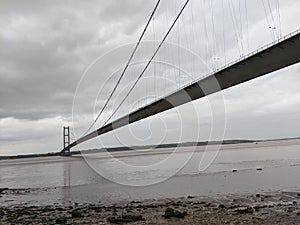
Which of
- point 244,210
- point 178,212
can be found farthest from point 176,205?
point 244,210

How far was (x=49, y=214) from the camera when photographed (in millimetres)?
18453

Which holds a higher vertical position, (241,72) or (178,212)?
(241,72)

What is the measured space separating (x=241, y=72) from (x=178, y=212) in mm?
11330

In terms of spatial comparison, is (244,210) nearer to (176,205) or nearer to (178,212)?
(178,212)

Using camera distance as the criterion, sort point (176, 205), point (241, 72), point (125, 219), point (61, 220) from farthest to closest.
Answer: point (241, 72) → point (176, 205) → point (61, 220) → point (125, 219)

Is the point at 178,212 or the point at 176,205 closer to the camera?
the point at 178,212

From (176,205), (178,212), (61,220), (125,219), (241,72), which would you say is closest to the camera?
(125,219)

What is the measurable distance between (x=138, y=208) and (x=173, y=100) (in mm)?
16608

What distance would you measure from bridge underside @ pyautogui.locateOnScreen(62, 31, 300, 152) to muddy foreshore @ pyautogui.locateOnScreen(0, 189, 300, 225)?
23.3ft

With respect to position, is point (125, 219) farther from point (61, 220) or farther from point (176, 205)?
point (176, 205)

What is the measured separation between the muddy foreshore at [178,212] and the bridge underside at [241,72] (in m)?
7.11

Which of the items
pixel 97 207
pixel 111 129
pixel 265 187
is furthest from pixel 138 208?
pixel 111 129

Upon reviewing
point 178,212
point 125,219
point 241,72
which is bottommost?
point 125,219

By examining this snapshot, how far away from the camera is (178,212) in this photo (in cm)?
1627
